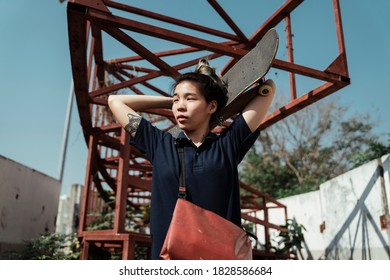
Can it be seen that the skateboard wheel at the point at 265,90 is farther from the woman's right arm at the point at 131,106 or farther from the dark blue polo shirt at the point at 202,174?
the woman's right arm at the point at 131,106

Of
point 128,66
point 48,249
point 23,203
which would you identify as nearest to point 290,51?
point 128,66

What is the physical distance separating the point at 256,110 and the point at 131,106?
0.59m

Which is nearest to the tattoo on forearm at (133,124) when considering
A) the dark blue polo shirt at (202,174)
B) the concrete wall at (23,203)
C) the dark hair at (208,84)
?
the dark blue polo shirt at (202,174)

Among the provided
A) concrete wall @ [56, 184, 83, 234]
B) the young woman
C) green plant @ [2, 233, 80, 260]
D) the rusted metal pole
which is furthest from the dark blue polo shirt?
concrete wall @ [56, 184, 83, 234]

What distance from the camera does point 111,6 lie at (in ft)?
12.1

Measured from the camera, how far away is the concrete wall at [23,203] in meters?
5.27

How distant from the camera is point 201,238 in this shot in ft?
3.38

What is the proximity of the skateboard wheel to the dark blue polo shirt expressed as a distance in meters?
0.15

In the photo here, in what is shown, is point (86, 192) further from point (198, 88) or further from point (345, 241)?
point (345, 241)

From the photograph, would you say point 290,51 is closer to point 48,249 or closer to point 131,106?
point 131,106

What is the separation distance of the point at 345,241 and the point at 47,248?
5189 millimetres

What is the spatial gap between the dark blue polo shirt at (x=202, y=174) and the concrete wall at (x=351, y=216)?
177 inches

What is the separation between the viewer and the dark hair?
1.55m
